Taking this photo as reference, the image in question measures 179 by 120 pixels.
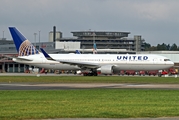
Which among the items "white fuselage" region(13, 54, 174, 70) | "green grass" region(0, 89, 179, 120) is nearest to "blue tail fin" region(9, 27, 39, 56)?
"white fuselage" region(13, 54, 174, 70)

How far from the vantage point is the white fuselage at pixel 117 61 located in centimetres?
7606

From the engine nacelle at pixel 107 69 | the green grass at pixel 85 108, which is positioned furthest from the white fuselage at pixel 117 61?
the green grass at pixel 85 108

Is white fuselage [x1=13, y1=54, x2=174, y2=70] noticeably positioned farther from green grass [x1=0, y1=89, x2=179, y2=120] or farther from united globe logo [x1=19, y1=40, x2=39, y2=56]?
green grass [x1=0, y1=89, x2=179, y2=120]

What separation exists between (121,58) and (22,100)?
169ft

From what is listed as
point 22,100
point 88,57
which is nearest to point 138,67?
point 88,57

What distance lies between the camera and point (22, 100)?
26078 millimetres

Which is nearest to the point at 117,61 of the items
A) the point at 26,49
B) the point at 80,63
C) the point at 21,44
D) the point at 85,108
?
the point at 80,63

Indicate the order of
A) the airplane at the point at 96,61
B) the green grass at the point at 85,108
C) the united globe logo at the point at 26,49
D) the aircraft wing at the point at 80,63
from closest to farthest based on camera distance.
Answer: the green grass at the point at 85,108 < the aircraft wing at the point at 80,63 < the airplane at the point at 96,61 < the united globe logo at the point at 26,49

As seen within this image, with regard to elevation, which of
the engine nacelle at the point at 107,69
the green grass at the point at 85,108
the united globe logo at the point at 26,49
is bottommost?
the green grass at the point at 85,108

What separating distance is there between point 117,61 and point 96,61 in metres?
3.75

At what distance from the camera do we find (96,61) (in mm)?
78062

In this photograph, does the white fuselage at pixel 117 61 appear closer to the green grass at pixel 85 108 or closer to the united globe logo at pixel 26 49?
the united globe logo at pixel 26 49

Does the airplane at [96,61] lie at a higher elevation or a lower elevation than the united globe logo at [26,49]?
lower

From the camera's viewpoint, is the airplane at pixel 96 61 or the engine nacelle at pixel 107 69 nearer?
the engine nacelle at pixel 107 69
